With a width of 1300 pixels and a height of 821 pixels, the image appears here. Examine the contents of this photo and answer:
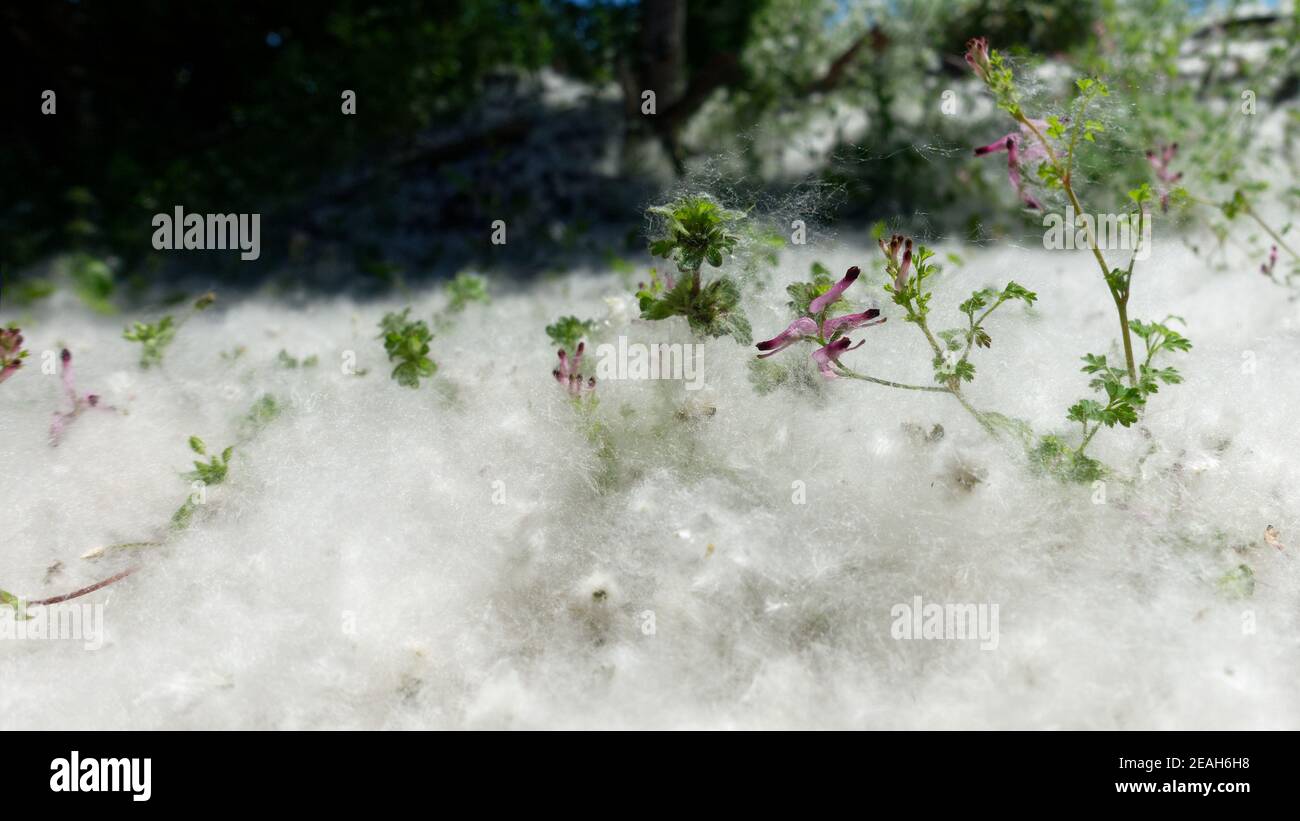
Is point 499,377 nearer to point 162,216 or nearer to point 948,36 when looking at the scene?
point 162,216

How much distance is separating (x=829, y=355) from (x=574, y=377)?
→ 59 centimetres

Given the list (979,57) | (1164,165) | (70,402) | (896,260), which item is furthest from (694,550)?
(1164,165)

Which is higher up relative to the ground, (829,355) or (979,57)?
(979,57)

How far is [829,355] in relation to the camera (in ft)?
5.89

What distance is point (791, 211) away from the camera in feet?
6.75

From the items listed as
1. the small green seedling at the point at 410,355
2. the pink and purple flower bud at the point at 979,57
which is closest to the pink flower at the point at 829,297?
the pink and purple flower bud at the point at 979,57

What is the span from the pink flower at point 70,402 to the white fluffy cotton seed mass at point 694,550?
25 mm

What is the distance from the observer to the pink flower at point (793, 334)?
71.2 inches

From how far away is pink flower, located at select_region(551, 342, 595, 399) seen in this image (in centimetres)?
205

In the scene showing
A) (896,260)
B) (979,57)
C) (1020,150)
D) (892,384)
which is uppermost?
(979,57)

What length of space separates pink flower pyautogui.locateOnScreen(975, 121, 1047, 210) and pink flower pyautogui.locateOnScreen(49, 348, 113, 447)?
2.21 m

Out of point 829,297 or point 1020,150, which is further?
point 1020,150

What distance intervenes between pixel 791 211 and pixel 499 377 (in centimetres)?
85

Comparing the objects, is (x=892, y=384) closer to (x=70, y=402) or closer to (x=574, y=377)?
(x=574, y=377)
